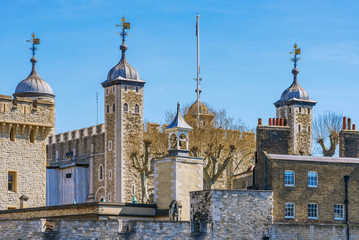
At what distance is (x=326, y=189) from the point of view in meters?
45.8

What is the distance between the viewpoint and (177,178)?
46.0 meters

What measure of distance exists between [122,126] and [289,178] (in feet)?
111

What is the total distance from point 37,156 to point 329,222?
1930cm

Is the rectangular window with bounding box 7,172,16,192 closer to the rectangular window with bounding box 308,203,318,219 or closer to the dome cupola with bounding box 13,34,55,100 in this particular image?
the rectangular window with bounding box 308,203,318,219

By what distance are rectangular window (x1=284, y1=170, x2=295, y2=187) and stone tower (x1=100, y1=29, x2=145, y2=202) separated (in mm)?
32220

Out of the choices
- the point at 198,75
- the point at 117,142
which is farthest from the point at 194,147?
the point at 117,142

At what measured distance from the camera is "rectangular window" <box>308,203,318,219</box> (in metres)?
45.5

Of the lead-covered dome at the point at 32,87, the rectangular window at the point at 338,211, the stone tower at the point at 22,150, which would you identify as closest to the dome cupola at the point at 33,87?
the lead-covered dome at the point at 32,87

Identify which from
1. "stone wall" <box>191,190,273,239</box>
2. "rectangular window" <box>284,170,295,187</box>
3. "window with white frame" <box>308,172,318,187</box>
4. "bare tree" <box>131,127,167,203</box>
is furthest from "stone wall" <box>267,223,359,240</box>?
"bare tree" <box>131,127,167,203</box>

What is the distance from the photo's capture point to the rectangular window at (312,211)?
149 feet

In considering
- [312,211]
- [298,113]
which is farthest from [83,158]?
[312,211]

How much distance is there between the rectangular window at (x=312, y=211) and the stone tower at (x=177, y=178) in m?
5.82

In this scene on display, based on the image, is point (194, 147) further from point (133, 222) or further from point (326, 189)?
point (133, 222)

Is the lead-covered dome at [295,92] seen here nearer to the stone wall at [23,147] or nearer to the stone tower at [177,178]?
the stone wall at [23,147]
